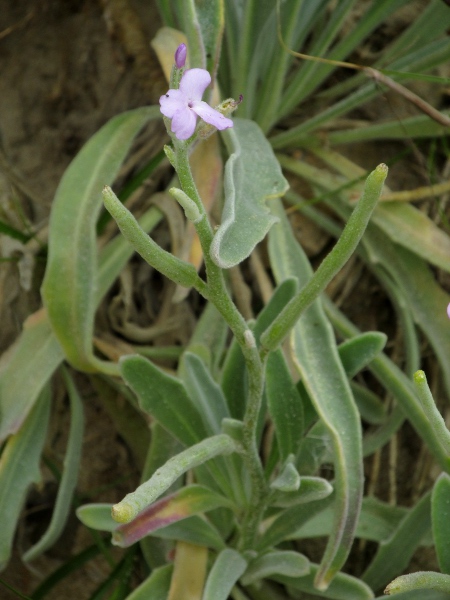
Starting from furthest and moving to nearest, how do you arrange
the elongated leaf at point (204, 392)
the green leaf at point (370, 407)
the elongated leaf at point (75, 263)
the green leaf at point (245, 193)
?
the green leaf at point (370, 407), the elongated leaf at point (75, 263), the elongated leaf at point (204, 392), the green leaf at point (245, 193)

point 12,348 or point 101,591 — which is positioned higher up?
point 12,348

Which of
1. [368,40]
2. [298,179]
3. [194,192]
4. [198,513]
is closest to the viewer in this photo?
[194,192]

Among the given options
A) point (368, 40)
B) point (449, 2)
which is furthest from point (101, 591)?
point (368, 40)

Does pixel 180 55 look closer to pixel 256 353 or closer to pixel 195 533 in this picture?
pixel 256 353

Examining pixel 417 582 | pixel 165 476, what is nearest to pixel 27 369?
pixel 165 476

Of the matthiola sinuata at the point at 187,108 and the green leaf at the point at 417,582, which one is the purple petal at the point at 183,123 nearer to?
the matthiola sinuata at the point at 187,108

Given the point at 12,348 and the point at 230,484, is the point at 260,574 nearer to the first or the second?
the point at 230,484

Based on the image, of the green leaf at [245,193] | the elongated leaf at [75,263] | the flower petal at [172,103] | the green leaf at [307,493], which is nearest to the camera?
the flower petal at [172,103]

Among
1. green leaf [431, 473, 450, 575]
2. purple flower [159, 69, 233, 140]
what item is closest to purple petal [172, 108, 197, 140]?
purple flower [159, 69, 233, 140]

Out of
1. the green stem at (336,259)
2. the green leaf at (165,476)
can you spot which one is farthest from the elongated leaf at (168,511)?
the green stem at (336,259)
